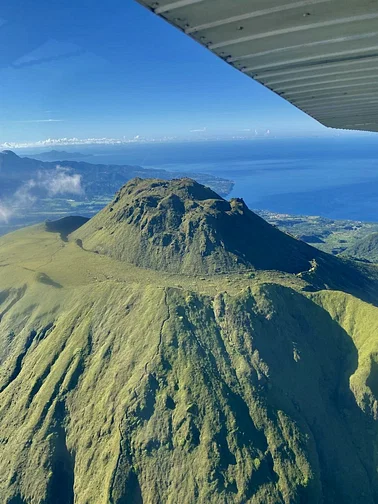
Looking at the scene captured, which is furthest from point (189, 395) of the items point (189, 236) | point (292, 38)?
point (292, 38)

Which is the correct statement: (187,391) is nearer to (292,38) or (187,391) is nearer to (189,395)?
(189,395)

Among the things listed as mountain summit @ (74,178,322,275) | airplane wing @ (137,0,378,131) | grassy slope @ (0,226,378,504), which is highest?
airplane wing @ (137,0,378,131)

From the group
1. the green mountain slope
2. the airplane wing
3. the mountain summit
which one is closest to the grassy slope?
the green mountain slope

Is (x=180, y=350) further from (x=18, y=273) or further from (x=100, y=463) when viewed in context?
(x=18, y=273)

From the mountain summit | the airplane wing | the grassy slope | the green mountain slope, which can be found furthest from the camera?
the mountain summit

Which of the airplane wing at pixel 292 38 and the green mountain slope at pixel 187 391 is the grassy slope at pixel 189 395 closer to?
the green mountain slope at pixel 187 391

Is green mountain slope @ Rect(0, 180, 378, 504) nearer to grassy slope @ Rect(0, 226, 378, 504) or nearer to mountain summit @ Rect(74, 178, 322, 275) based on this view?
grassy slope @ Rect(0, 226, 378, 504)
